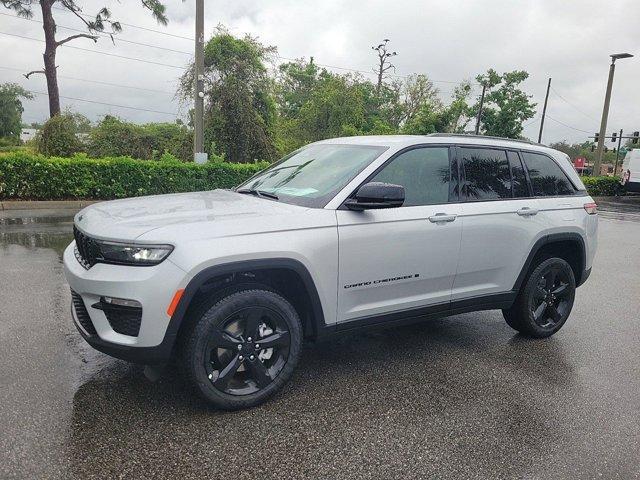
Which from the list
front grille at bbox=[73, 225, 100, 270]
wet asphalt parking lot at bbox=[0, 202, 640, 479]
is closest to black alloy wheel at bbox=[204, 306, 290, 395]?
wet asphalt parking lot at bbox=[0, 202, 640, 479]

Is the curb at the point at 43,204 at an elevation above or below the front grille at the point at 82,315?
Answer: below

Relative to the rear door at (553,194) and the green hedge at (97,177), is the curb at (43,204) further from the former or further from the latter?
the rear door at (553,194)

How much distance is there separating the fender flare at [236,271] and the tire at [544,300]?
2.16 m

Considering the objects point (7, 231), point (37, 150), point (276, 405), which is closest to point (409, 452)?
point (276, 405)

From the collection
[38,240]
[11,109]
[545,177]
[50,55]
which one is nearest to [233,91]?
[50,55]

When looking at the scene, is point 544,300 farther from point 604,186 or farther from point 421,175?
point 604,186

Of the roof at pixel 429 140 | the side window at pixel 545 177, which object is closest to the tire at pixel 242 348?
the roof at pixel 429 140

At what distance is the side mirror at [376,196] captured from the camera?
10.6ft

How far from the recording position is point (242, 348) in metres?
3.07

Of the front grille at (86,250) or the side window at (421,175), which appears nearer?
the front grille at (86,250)

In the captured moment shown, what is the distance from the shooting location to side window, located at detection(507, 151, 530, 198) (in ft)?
14.3

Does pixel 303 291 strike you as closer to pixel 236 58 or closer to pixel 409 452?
pixel 409 452

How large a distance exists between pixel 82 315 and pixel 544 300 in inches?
150

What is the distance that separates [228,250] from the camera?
2885 mm
